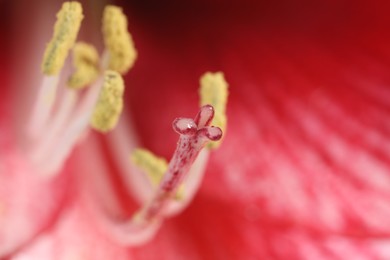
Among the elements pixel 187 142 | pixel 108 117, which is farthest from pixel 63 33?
pixel 187 142

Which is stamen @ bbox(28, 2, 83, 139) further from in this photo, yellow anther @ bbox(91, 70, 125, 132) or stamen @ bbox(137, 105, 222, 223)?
stamen @ bbox(137, 105, 222, 223)

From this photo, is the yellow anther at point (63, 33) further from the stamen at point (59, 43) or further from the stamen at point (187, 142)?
the stamen at point (187, 142)

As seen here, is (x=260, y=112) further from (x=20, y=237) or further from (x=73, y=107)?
(x=20, y=237)

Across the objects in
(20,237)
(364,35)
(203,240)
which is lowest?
(20,237)

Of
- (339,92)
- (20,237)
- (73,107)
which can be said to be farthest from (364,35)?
(20,237)

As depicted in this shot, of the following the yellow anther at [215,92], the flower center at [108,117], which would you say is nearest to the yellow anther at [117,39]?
the flower center at [108,117]

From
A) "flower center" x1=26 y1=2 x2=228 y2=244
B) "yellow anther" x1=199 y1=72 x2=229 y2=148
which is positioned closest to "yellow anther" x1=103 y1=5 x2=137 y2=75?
"flower center" x1=26 y1=2 x2=228 y2=244
